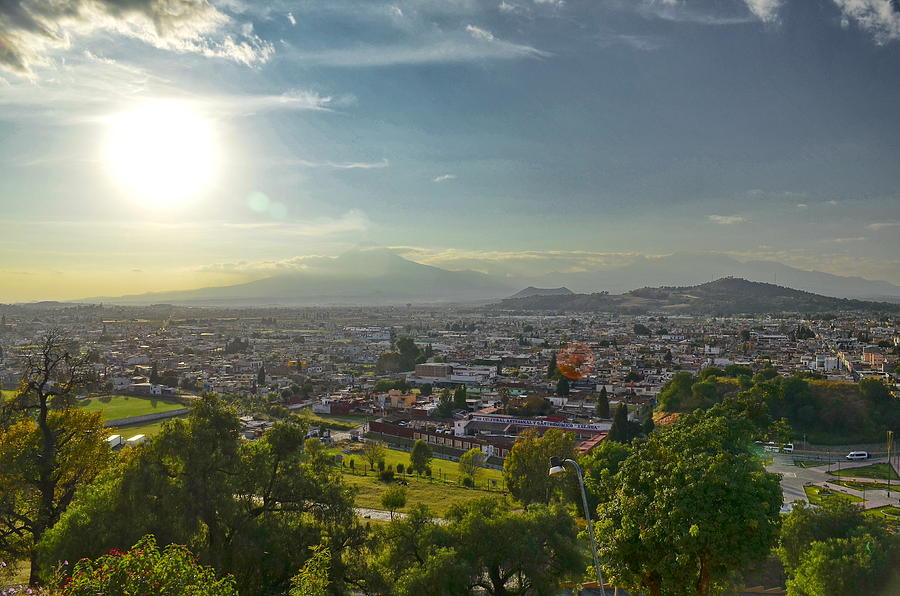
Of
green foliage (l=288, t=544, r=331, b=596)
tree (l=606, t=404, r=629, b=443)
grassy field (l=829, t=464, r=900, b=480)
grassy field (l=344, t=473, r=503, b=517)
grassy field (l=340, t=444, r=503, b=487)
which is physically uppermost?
green foliage (l=288, t=544, r=331, b=596)

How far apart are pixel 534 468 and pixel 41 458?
11.7m

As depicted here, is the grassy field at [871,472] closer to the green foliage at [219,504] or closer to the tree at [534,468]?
the tree at [534,468]

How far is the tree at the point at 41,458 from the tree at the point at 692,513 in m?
8.56

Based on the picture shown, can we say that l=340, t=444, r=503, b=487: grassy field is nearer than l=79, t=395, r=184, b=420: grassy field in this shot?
Yes

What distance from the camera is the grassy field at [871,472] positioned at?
2305 centimetres

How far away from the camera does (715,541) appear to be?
5992 millimetres

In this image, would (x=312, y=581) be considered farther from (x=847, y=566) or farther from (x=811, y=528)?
(x=811, y=528)

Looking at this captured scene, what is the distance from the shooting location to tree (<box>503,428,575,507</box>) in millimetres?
16734

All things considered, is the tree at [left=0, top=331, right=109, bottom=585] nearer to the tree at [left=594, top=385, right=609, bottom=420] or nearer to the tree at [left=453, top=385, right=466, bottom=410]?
the tree at [left=453, top=385, right=466, bottom=410]

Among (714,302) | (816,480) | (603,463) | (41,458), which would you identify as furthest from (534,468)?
(714,302)

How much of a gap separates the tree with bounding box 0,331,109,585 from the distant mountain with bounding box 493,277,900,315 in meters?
137

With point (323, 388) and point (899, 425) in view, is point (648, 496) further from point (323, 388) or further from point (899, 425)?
point (323, 388)

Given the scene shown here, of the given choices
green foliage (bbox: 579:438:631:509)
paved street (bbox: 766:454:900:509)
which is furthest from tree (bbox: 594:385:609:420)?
green foliage (bbox: 579:438:631:509)

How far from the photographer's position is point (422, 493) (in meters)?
19.0
